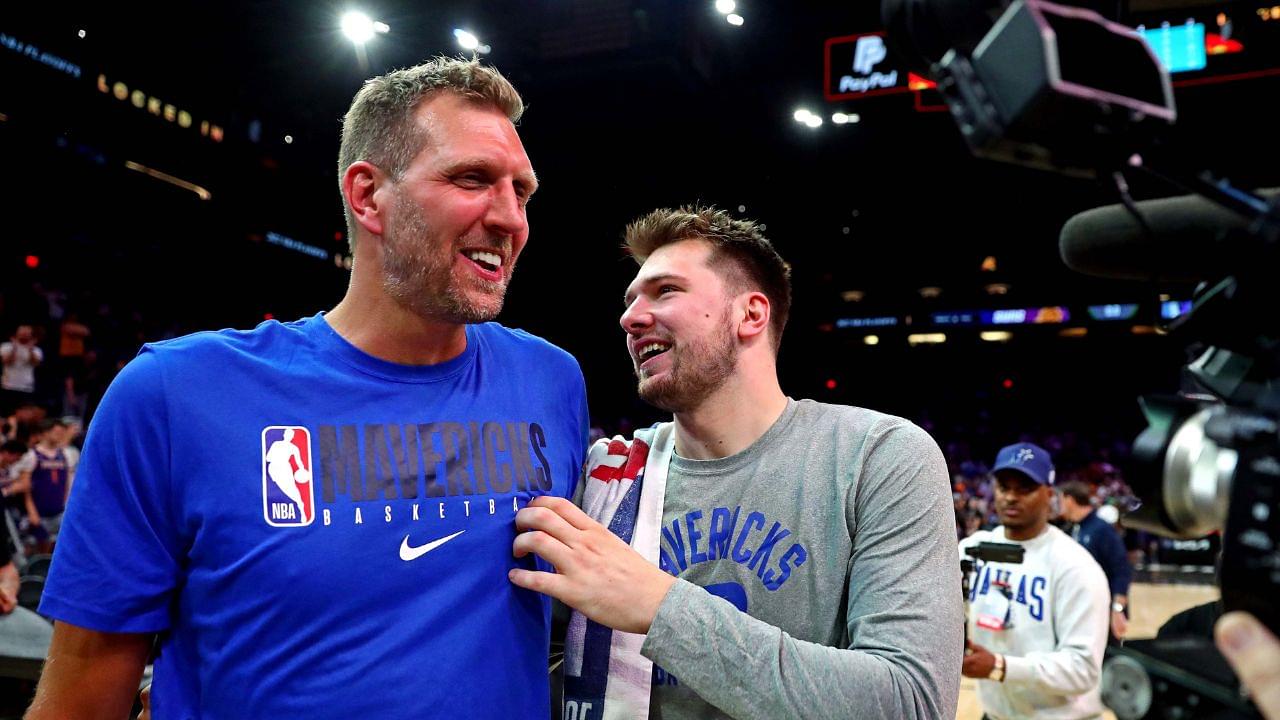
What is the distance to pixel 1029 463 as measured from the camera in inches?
166

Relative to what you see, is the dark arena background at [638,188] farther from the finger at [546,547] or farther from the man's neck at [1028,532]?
the finger at [546,547]

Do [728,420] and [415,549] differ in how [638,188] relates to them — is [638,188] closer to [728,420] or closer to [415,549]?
[728,420]

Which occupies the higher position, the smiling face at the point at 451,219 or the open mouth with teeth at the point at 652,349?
the smiling face at the point at 451,219

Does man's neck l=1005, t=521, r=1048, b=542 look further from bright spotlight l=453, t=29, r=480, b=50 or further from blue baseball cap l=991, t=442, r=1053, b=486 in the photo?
bright spotlight l=453, t=29, r=480, b=50

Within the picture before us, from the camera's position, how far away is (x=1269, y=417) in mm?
731

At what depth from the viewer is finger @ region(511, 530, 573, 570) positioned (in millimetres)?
1419

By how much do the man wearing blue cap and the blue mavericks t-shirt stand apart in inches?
93.2

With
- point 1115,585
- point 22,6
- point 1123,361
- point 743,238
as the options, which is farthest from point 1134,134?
point 1123,361

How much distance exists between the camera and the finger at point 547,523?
57.1 inches

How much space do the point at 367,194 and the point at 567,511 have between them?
2.22 ft

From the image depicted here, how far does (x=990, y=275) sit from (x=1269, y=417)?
2086cm

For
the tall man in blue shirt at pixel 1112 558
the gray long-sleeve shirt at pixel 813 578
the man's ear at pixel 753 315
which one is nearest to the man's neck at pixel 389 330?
the gray long-sleeve shirt at pixel 813 578

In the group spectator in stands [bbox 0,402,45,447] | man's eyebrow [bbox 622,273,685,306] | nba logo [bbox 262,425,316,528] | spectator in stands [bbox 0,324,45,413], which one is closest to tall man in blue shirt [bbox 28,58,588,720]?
nba logo [bbox 262,425,316,528]

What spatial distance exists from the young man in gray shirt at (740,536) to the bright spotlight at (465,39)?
27.4 ft
